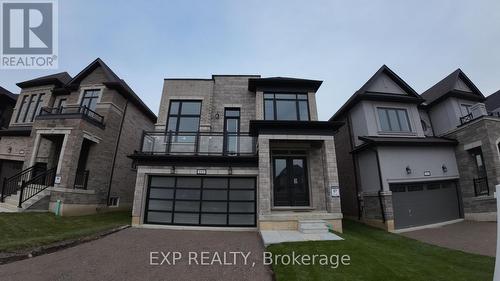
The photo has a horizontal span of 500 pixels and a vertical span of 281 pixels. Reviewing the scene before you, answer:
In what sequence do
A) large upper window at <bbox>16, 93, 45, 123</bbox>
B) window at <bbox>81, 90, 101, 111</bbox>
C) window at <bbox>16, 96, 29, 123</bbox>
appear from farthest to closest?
window at <bbox>16, 96, 29, 123</bbox>
large upper window at <bbox>16, 93, 45, 123</bbox>
window at <bbox>81, 90, 101, 111</bbox>

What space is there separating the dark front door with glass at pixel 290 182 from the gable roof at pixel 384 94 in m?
5.83

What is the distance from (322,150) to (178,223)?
7.72 meters

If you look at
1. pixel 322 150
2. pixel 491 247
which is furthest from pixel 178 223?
pixel 491 247

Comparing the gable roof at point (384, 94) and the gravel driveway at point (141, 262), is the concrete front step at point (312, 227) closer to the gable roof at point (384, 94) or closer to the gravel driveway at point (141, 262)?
the gravel driveway at point (141, 262)

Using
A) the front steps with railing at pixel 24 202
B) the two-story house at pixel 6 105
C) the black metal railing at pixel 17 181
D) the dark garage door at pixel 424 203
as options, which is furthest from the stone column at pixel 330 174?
the two-story house at pixel 6 105

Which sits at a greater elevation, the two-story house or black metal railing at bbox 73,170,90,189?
the two-story house

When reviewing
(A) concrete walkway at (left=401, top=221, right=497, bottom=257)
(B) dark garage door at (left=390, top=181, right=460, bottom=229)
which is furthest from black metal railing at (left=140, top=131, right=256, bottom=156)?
(A) concrete walkway at (left=401, top=221, right=497, bottom=257)

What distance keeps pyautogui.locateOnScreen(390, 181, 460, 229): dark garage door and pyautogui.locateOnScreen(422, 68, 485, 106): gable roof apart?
5989mm

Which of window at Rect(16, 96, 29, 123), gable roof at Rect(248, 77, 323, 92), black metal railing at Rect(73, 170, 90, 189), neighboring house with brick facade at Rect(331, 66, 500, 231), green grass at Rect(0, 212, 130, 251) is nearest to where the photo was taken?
green grass at Rect(0, 212, 130, 251)

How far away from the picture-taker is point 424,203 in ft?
40.8

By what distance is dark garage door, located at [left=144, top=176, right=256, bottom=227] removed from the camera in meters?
11.1

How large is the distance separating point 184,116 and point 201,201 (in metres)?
5.05

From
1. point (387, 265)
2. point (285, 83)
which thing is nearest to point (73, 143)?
point (285, 83)

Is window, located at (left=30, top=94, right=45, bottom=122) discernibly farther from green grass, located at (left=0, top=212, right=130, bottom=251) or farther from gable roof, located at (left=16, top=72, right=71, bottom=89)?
green grass, located at (left=0, top=212, right=130, bottom=251)
